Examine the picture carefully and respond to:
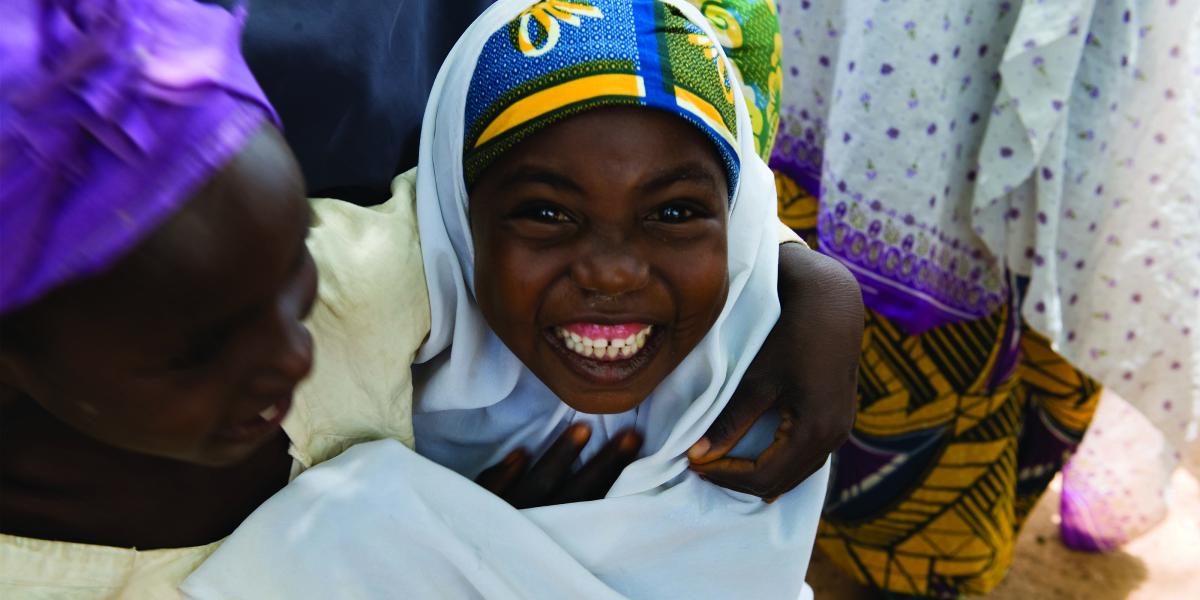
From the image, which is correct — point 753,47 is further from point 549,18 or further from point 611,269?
point 611,269

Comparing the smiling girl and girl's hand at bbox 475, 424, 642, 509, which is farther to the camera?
girl's hand at bbox 475, 424, 642, 509

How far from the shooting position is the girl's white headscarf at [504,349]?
1.35 m

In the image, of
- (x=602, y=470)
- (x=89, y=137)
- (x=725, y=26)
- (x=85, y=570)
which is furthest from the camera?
(x=725, y=26)

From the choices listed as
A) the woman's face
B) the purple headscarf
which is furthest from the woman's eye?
the purple headscarf

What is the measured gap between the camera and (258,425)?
1.00 metres

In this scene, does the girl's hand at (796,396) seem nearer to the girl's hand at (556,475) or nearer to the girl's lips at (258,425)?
the girl's hand at (556,475)

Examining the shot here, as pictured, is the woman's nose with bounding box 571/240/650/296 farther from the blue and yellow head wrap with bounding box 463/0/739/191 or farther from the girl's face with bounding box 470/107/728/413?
the blue and yellow head wrap with bounding box 463/0/739/191

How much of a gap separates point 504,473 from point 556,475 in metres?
0.07

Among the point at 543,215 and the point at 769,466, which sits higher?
the point at 543,215

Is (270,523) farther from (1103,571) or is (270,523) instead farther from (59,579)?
(1103,571)

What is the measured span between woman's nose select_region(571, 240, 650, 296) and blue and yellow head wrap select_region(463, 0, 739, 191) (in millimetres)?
168

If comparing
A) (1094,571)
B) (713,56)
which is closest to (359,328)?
(713,56)

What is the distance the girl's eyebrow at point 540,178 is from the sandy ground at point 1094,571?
2.00 m

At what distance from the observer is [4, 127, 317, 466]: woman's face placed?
2.58ft
